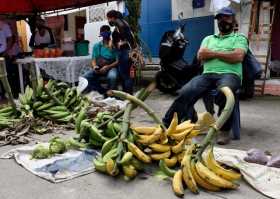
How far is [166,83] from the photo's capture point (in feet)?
28.9

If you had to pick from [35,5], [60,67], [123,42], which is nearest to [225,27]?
[123,42]

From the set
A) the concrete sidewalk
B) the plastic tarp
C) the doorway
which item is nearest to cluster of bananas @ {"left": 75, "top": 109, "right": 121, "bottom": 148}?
the concrete sidewalk

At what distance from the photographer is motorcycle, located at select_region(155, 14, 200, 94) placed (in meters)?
8.40

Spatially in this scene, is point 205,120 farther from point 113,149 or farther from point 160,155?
point 113,149

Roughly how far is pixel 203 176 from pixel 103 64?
5.03 metres

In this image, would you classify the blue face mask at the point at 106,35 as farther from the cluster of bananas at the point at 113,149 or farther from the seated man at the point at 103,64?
the cluster of bananas at the point at 113,149

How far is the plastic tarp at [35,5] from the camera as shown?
9.99m

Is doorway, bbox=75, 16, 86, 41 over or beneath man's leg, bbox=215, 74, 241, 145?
over

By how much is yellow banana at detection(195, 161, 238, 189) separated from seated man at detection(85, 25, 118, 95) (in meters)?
4.62

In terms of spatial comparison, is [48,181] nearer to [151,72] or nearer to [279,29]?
[279,29]

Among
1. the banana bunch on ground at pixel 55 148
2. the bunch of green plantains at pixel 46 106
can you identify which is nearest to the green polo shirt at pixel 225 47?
the banana bunch on ground at pixel 55 148

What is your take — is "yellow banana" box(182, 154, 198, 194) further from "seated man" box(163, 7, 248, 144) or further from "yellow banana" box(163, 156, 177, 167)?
"seated man" box(163, 7, 248, 144)

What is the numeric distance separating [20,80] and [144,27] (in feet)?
18.5

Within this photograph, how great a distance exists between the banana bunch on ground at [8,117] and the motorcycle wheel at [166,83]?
330 centimetres
